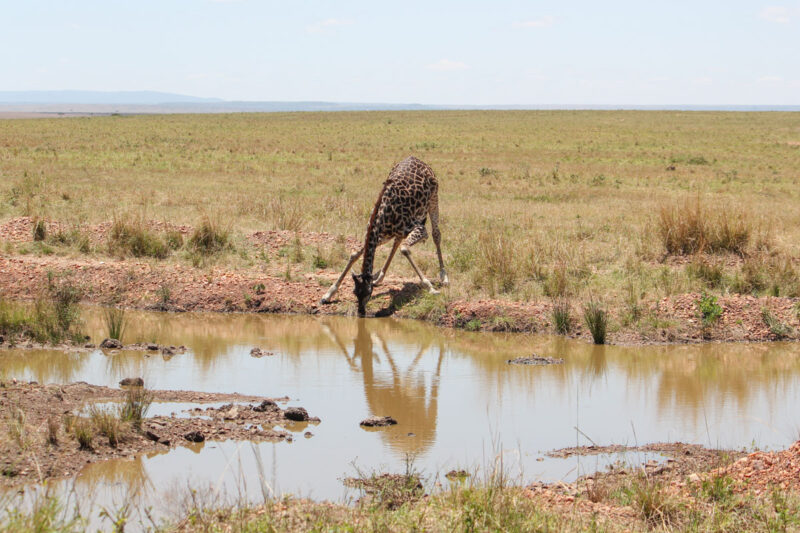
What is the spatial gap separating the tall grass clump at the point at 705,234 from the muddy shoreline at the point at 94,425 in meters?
9.13

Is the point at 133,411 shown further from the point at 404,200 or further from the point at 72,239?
the point at 72,239

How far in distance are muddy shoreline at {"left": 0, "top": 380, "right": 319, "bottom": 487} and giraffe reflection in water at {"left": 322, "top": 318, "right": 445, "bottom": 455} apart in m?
1.00

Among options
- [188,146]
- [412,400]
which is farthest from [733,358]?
[188,146]

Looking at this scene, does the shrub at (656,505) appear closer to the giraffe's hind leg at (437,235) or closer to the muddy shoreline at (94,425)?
the muddy shoreline at (94,425)

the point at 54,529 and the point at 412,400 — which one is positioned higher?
the point at 54,529

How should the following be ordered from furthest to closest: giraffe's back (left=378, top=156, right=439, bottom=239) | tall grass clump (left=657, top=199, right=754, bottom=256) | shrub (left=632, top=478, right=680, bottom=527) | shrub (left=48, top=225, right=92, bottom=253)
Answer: shrub (left=48, top=225, right=92, bottom=253), tall grass clump (left=657, top=199, right=754, bottom=256), giraffe's back (left=378, top=156, right=439, bottom=239), shrub (left=632, top=478, right=680, bottom=527)

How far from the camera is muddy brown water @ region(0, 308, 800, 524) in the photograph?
7.27 meters

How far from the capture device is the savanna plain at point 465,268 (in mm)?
5875

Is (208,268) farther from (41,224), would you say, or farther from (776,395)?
(776,395)

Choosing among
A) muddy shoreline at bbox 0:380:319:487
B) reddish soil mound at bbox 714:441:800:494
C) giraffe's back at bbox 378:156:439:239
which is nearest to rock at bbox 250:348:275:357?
muddy shoreline at bbox 0:380:319:487

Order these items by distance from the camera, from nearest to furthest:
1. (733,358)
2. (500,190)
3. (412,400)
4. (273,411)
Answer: (273,411), (412,400), (733,358), (500,190)

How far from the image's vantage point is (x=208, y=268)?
15.4 meters

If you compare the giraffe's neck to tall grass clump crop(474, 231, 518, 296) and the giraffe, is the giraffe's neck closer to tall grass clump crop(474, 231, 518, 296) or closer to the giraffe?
the giraffe

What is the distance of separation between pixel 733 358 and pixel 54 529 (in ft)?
29.4
